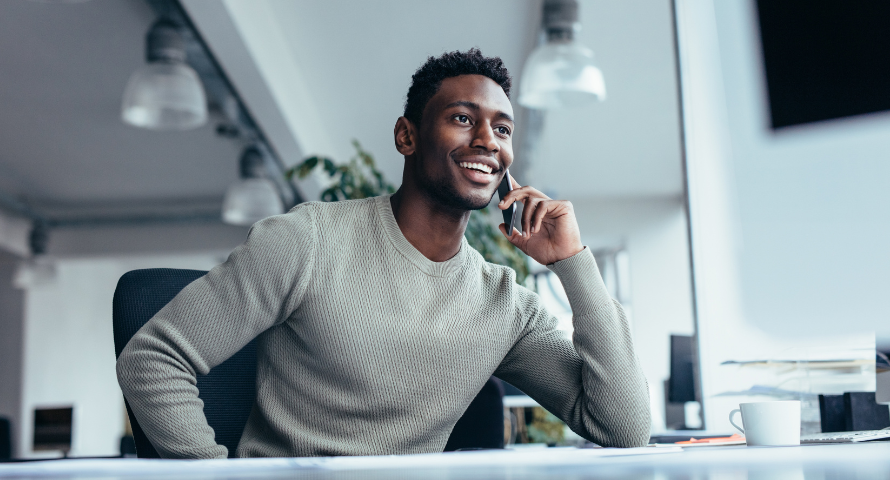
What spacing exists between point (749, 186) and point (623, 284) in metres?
6.59

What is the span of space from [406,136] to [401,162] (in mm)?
4935

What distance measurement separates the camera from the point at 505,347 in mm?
1331

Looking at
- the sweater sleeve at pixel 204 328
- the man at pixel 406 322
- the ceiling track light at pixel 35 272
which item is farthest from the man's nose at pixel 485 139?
the ceiling track light at pixel 35 272

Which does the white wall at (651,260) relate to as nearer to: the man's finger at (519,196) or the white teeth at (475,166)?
the man's finger at (519,196)

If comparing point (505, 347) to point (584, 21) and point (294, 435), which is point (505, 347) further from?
point (584, 21)

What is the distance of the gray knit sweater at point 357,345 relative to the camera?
42.9 inches

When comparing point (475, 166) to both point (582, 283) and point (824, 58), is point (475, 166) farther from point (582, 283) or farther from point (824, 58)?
point (824, 58)

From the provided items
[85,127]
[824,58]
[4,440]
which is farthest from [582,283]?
[4,440]

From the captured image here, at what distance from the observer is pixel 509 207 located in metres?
1.41

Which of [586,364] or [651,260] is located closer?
[586,364]

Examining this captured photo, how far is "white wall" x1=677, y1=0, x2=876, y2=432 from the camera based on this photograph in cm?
169

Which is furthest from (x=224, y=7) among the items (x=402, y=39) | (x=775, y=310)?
(x=775, y=310)

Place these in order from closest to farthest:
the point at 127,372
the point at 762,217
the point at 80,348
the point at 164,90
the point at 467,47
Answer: the point at 127,372, the point at 762,217, the point at 164,90, the point at 467,47, the point at 80,348

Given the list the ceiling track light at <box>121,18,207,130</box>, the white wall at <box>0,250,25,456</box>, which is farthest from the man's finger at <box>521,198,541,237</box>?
the white wall at <box>0,250,25,456</box>
